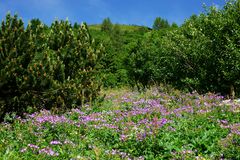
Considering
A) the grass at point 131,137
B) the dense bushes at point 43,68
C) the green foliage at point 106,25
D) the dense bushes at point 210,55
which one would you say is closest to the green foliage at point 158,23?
the green foliage at point 106,25

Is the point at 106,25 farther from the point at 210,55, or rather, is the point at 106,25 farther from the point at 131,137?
the point at 131,137

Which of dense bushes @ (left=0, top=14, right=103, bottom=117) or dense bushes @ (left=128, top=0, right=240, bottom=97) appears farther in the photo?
dense bushes @ (left=128, top=0, right=240, bottom=97)

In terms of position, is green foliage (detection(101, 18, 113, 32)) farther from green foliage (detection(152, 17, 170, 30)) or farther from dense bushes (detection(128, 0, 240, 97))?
→ dense bushes (detection(128, 0, 240, 97))

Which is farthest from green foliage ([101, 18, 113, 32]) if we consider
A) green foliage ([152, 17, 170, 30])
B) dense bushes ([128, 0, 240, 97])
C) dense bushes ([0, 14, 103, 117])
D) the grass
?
the grass

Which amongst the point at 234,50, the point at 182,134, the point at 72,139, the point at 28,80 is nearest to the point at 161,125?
the point at 182,134

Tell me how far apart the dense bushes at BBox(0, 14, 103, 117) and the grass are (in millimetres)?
1171

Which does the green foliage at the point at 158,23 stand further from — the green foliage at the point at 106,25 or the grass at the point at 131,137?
the grass at the point at 131,137

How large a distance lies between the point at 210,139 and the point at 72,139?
3182 mm

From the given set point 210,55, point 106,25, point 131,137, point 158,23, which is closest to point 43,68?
point 131,137

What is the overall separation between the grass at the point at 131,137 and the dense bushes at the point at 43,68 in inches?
46.1

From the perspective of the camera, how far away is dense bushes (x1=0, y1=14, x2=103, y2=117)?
1356 cm

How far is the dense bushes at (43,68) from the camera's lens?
13.6 metres

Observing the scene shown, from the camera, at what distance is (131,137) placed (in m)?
8.79

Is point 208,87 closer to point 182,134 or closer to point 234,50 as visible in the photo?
point 234,50
